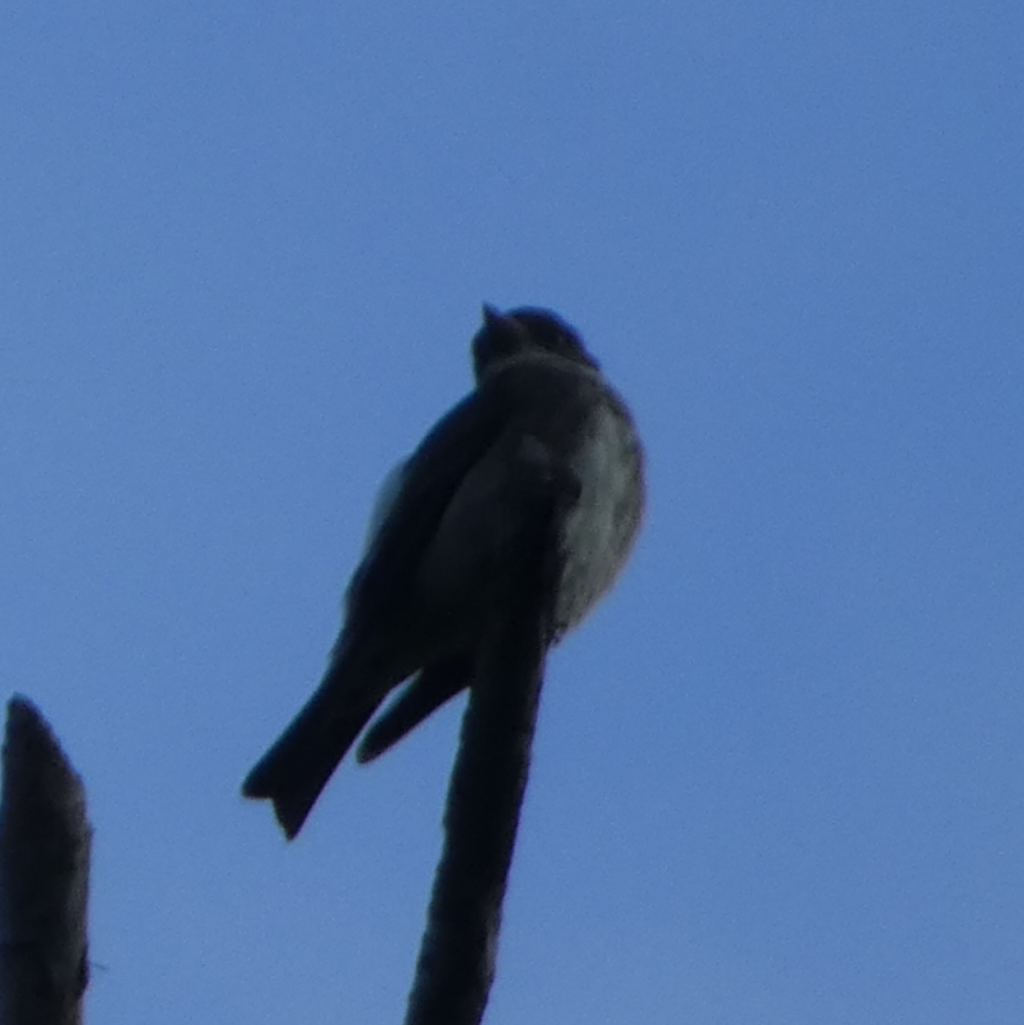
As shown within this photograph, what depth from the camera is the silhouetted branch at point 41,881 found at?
2070 mm

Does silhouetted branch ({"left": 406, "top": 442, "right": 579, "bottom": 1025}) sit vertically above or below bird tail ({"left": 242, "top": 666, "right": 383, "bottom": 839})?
below

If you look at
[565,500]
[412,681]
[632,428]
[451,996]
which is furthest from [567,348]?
[451,996]

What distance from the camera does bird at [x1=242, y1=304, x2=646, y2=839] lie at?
5738mm

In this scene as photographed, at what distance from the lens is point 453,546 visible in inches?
235

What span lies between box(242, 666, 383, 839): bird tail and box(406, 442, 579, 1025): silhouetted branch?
158 cm

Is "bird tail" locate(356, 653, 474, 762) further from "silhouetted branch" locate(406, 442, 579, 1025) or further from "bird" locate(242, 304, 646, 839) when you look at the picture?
"silhouetted branch" locate(406, 442, 579, 1025)

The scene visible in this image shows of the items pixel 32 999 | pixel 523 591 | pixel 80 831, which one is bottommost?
pixel 32 999

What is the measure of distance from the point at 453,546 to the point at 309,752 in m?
0.93

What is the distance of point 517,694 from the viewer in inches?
114

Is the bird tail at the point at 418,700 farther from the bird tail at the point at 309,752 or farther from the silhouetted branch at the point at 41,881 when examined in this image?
the silhouetted branch at the point at 41,881

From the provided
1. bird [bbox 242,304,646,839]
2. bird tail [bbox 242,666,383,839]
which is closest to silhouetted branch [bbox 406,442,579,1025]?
bird tail [bbox 242,666,383,839]

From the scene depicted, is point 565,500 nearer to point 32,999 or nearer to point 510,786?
point 510,786

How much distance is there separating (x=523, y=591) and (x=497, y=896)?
0.66m

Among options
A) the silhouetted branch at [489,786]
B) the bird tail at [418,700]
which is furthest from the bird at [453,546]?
the silhouetted branch at [489,786]
